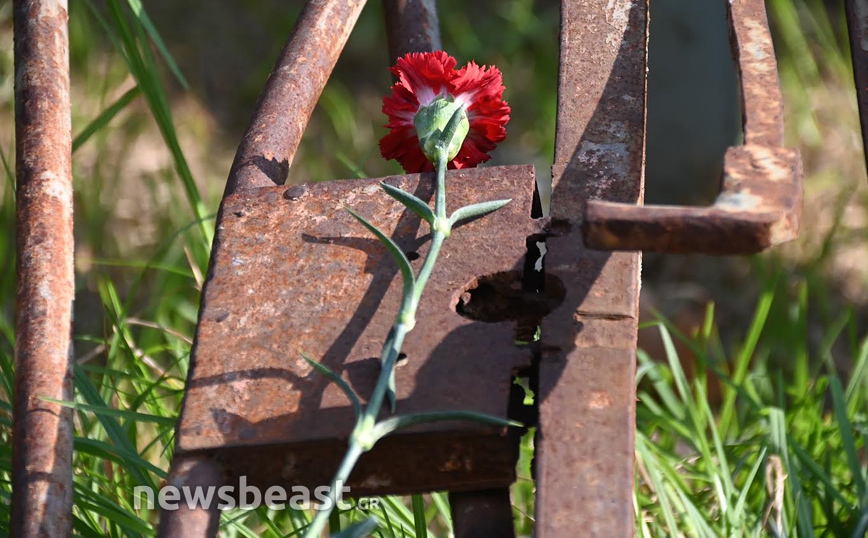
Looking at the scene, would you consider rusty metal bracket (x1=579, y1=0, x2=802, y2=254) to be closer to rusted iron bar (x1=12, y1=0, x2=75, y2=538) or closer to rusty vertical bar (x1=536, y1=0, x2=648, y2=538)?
rusty vertical bar (x1=536, y1=0, x2=648, y2=538)

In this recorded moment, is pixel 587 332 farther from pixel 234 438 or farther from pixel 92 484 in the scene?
pixel 92 484

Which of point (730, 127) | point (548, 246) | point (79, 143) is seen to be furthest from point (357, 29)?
point (548, 246)

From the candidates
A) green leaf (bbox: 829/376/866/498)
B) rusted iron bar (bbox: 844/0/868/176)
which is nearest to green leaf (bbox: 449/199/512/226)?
rusted iron bar (bbox: 844/0/868/176)

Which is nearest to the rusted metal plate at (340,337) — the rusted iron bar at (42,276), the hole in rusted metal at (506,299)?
the hole in rusted metal at (506,299)

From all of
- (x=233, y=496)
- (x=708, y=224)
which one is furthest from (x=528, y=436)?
(x=708, y=224)

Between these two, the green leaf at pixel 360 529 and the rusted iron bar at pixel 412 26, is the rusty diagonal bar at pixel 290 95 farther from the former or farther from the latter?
the green leaf at pixel 360 529

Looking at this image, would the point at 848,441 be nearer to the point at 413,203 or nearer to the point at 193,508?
the point at 413,203
